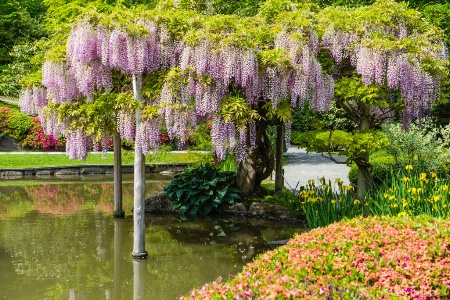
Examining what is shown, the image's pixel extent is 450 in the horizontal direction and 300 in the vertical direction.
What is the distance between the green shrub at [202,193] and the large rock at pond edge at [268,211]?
447 mm

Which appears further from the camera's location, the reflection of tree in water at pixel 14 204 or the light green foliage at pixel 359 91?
the reflection of tree in water at pixel 14 204

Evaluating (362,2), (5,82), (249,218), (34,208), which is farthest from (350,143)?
(5,82)

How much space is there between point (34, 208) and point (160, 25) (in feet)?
24.5

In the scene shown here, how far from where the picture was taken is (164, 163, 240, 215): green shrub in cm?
1304

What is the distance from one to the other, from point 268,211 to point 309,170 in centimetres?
841

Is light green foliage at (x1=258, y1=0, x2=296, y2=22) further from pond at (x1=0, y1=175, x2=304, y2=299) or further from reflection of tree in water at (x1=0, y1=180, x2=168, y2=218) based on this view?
reflection of tree in water at (x1=0, y1=180, x2=168, y2=218)

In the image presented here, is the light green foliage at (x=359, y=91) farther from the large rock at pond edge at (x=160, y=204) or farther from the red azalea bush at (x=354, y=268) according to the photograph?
the large rock at pond edge at (x=160, y=204)

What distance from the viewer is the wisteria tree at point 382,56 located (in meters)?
9.66

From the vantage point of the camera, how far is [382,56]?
31.7 ft

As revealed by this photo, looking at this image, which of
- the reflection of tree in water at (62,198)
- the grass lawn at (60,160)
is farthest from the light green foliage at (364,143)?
the grass lawn at (60,160)

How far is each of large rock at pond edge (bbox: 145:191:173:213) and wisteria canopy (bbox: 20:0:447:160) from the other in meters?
4.15

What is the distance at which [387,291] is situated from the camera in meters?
4.37

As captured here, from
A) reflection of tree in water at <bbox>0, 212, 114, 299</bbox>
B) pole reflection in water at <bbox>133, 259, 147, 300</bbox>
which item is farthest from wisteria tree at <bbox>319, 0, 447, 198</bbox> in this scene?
reflection of tree in water at <bbox>0, 212, 114, 299</bbox>

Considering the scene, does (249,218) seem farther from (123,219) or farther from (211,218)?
(123,219)
